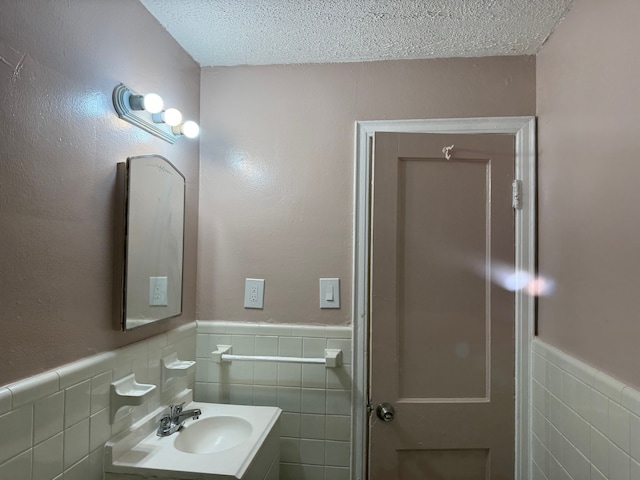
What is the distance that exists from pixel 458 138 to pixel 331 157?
0.55 meters

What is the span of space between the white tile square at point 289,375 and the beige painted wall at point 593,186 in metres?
1.03

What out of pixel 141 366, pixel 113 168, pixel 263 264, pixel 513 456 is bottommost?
pixel 513 456

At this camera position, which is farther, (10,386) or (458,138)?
(458,138)

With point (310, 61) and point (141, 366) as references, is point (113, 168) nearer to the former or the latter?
point (141, 366)

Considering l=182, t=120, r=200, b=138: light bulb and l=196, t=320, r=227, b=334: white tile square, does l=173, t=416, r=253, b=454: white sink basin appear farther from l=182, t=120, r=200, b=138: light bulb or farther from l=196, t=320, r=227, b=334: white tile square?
l=182, t=120, r=200, b=138: light bulb

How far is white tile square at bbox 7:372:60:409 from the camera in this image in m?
0.86

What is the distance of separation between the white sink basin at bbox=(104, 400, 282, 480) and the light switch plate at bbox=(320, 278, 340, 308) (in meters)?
0.49

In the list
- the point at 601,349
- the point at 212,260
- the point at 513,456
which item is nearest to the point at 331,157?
the point at 212,260

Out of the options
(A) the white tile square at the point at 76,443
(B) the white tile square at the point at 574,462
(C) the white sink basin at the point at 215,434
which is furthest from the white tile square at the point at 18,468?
(B) the white tile square at the point at 574,462

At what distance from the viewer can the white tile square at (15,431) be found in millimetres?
831

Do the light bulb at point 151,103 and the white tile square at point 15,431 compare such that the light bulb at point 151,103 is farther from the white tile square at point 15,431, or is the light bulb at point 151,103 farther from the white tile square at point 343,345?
the white tile square at point 343,345

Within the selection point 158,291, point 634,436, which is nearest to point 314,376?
point 158,291

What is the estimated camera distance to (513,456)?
5.17 ft

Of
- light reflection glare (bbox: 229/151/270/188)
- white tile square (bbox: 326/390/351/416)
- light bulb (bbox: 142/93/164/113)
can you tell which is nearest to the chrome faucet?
white tile square (bbox: 326/390/351/416)
